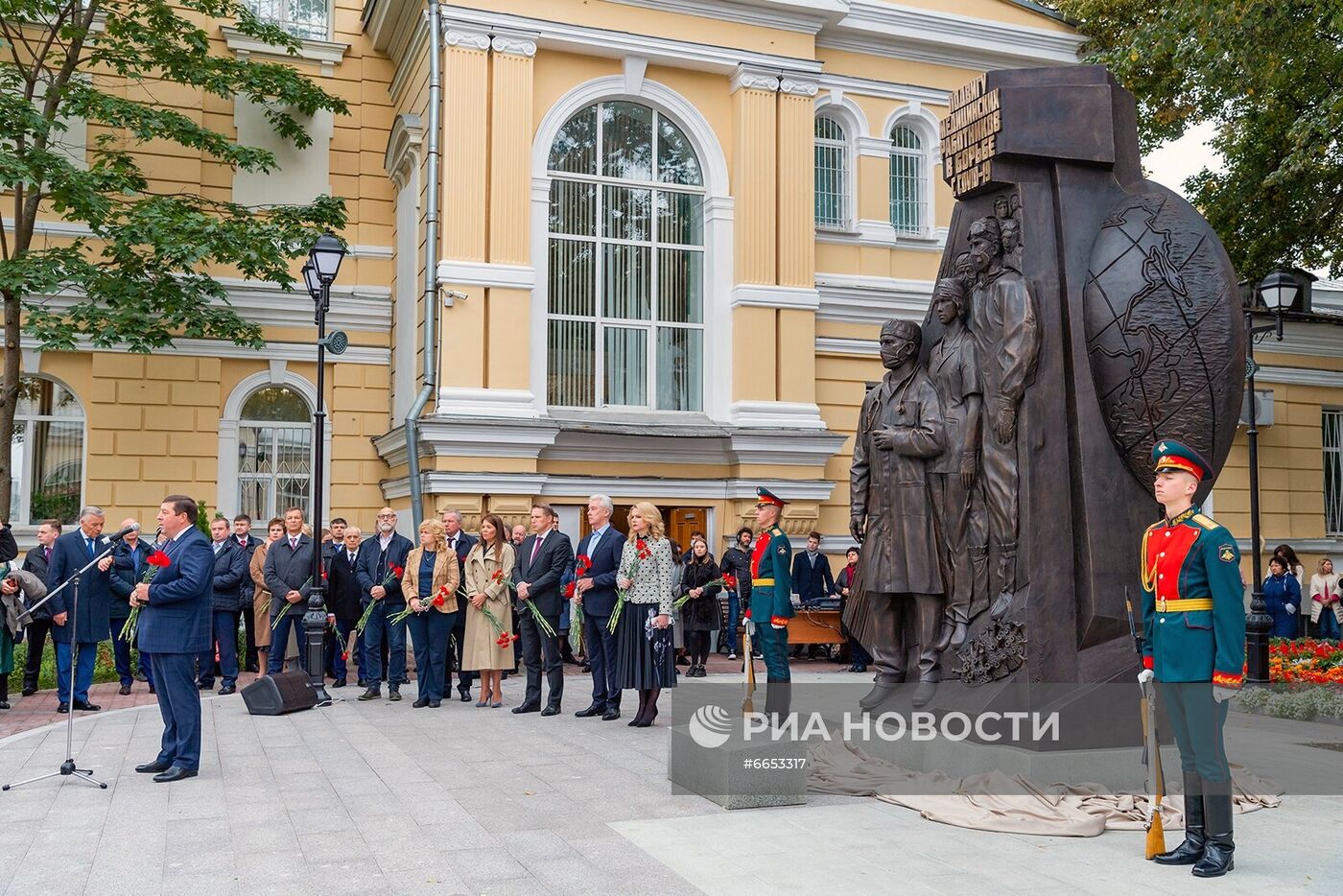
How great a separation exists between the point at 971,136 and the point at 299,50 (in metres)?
15.3

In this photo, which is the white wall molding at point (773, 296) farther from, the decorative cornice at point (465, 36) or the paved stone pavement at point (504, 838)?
the paved stone pavement at point (504, 838)

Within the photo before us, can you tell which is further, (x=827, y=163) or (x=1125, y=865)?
(x=827, y=163)

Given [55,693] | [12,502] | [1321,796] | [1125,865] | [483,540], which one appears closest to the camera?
[1125,865]

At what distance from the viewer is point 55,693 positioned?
13812mm

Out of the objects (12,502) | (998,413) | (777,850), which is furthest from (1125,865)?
(12,502)

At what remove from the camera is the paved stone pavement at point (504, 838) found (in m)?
5.94

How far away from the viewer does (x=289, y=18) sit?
2144cm

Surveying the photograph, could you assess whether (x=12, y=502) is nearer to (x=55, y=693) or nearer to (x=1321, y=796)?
(x=55, y=693)

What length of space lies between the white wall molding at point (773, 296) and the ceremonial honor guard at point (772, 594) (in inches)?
339

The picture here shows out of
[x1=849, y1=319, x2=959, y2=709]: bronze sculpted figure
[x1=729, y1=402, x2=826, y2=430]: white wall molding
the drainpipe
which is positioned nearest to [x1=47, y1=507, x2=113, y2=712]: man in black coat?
the drainpipe

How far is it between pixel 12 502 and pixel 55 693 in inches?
252

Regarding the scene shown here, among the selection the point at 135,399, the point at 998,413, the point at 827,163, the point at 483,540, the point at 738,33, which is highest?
the point at 738,33

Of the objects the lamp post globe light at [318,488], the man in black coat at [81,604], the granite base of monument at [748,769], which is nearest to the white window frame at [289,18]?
the lamp post globe light at [318,488]

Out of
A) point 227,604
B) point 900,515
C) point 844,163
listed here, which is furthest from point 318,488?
point 844,163
